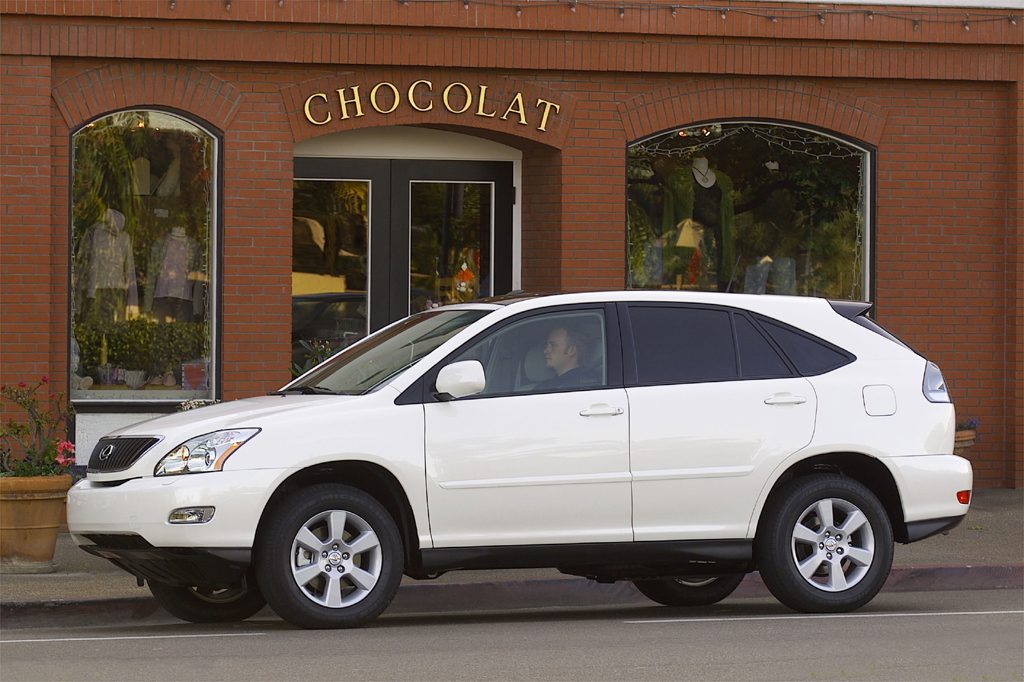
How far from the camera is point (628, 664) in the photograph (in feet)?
25.2

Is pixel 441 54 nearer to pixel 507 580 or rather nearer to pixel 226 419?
pixel 507 580

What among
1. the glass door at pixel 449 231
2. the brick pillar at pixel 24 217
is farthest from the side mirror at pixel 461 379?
the glass door at pixel 449 231

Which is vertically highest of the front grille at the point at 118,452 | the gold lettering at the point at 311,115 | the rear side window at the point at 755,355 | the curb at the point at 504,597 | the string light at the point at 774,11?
the string light at the point at 774,11

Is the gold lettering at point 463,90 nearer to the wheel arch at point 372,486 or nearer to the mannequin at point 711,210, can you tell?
the mannequin at point 711,210

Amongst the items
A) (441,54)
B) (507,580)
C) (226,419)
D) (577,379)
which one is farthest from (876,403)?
(441,54)

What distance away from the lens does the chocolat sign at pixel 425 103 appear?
48.2 ft

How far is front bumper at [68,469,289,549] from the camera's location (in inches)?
329

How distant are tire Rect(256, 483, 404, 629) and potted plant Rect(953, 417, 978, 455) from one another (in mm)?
7778

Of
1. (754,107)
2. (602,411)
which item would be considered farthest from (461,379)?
(754,107)

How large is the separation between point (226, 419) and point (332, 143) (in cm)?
736

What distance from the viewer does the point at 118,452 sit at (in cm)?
875

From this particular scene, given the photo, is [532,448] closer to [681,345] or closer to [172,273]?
[681,345]

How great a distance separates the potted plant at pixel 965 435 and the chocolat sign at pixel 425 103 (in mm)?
4652

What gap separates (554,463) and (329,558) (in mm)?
1270
